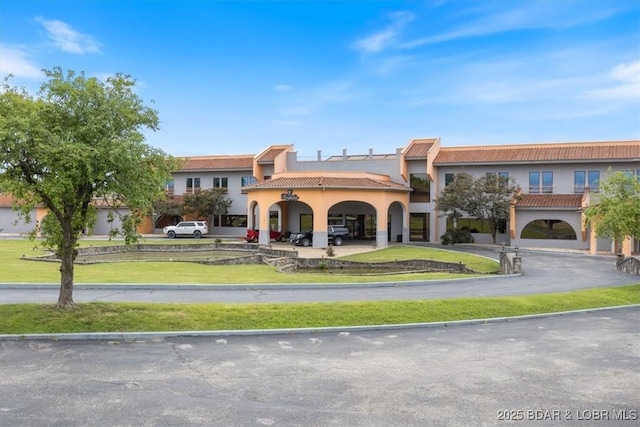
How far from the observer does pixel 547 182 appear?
42469mm

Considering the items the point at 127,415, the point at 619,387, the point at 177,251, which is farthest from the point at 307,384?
the point at 177,251

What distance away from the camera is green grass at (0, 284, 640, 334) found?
1159 cm

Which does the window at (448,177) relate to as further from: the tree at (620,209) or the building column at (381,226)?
the tree at (620,209)

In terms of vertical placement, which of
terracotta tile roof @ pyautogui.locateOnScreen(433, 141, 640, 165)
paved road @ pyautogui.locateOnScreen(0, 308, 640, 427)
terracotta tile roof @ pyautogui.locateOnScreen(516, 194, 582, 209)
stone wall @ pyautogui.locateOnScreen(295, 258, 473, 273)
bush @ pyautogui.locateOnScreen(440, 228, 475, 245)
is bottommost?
stone wall @ pyautogui.locateOnScreen(295, 258, 473, 273)

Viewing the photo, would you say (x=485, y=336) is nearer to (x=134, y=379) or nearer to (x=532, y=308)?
(x=532, y=308)

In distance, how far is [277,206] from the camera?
49500 millimetres

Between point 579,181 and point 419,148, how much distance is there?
13.6 metres

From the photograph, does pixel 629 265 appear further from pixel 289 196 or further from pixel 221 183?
pixel 221 183

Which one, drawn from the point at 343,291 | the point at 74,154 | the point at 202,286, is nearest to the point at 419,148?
the point at 343,291

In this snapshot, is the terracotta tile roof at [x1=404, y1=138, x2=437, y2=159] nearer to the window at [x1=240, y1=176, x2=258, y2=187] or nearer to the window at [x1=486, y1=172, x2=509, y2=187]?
the window at [x1=486, y1=172, x2=509, y2=187]

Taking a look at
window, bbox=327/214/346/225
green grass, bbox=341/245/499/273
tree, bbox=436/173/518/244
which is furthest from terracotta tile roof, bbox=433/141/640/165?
green grass, bbox=341/245/499/273

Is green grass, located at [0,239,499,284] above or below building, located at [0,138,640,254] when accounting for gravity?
below

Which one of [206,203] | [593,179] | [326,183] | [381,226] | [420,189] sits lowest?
[381,226]

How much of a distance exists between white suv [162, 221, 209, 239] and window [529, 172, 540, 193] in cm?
3062
